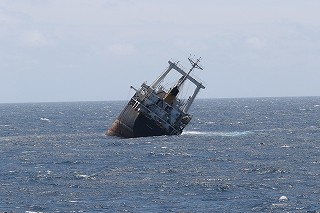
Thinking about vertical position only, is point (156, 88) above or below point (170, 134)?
above

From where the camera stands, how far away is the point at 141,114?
3627 inches

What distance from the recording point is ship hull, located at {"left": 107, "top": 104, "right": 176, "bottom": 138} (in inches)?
3691

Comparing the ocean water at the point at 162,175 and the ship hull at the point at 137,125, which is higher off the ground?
the ship hull at the point at 137,125

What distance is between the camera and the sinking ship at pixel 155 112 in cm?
9300

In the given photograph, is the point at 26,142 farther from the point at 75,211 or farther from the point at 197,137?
the point at 75,211

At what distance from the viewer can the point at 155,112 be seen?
3652 inches

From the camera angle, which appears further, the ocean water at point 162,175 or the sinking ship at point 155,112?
the sinking ship at point 155,112

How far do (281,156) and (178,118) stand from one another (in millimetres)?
21302

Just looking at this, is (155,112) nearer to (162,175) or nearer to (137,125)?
(137,125)

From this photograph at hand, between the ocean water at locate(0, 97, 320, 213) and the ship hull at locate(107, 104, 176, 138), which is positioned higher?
the ship hull at locate(107, 104, 176, 138)

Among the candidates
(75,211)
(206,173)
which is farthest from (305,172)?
(75,211)

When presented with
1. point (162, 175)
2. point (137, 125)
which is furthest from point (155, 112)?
point (162, 175)

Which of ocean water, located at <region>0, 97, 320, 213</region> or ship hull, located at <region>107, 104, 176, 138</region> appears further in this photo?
ship hull, located at <region>107, 104, 176, 138</region>

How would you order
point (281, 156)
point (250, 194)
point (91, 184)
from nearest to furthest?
point (250, 194) → point (91, 184) → point (281, 156)
